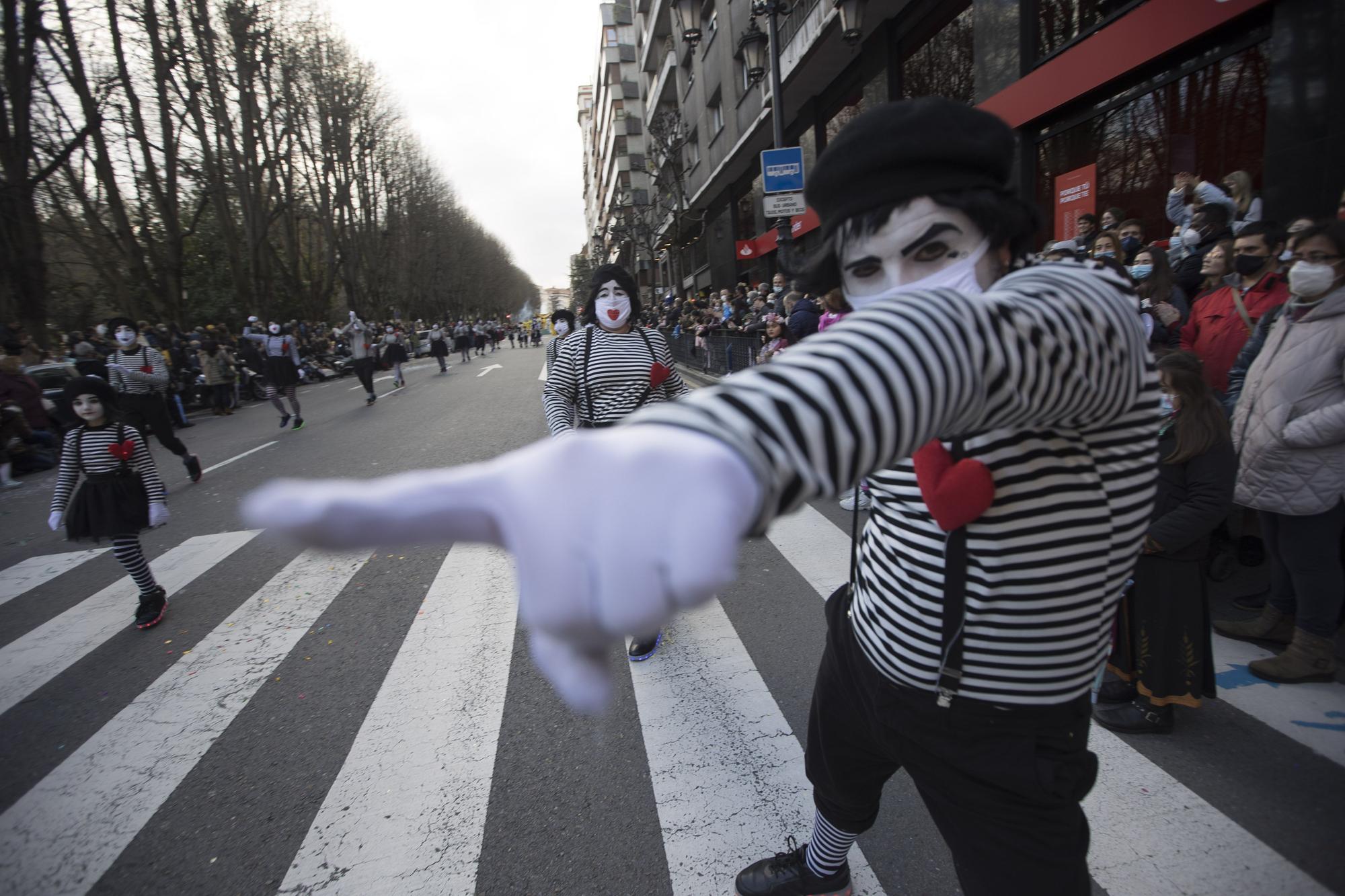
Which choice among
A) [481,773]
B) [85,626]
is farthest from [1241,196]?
[85,626]

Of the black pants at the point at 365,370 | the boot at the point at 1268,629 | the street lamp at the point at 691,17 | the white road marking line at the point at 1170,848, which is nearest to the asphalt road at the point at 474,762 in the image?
the white road marking line at the point at 1170,848

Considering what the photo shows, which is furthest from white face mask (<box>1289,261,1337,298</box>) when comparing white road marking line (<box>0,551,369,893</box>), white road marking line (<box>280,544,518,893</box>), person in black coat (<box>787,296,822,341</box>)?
person in black coat (<box>787,296,822,341</box>)

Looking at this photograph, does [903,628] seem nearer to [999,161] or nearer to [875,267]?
[875,267]

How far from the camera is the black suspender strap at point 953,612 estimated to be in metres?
1.12

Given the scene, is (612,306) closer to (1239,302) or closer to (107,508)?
(107,508)

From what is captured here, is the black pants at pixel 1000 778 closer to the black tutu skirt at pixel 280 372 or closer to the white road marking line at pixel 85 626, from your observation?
the white road marking line at pixel 85 626

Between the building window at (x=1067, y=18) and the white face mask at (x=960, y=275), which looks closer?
the white face mask at (x=960, y=275)

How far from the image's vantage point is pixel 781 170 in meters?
9.51

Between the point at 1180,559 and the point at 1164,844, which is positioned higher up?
the point at 1180,559

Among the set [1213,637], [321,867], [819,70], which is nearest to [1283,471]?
[1213,637]

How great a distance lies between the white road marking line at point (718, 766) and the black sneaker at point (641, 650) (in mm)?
63

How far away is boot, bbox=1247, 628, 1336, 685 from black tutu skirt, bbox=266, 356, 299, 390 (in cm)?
1329

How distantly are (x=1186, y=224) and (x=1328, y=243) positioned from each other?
2.46m

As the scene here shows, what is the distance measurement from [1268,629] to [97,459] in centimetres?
686
